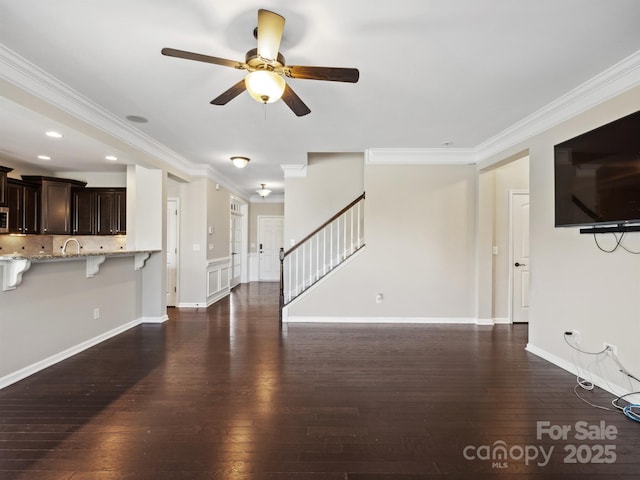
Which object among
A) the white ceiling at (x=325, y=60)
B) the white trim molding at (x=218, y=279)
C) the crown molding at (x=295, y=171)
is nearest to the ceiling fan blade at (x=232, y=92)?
the white ceiling at (x=325, y=60)

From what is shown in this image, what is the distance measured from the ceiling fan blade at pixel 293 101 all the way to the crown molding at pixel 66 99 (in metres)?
2.09

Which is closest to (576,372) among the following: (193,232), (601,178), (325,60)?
(601,178)

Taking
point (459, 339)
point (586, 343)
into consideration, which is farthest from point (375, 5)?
point (459, 339)

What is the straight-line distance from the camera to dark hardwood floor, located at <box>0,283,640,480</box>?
1761 mm

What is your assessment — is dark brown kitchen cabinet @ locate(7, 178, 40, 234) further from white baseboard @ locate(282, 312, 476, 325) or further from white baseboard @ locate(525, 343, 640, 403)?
white baseboard @ locate(525, 343, 640, 403)

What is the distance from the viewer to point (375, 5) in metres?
1.83

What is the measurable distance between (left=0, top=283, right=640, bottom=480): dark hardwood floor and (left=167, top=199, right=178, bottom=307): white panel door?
2148mm

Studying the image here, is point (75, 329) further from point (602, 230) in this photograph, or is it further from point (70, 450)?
point (602, 230)

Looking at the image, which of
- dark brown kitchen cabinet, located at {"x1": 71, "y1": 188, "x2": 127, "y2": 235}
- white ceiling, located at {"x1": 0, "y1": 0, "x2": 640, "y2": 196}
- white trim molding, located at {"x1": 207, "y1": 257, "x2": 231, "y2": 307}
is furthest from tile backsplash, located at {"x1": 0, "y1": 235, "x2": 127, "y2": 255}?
white ceiling, located at {"x1": 0, "y1": 0, "x2": 640, "y2": 196}

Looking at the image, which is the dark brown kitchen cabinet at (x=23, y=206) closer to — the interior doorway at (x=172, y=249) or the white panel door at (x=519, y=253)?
the interior doorway at (x=172, y=249)

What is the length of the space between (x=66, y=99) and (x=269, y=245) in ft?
21.9

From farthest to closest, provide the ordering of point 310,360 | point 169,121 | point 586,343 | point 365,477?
1. point 169,121
2. point 310,360
3. point 586,343
4. point 365,477

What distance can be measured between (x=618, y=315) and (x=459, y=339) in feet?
5.68

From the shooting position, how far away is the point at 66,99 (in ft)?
9.52
